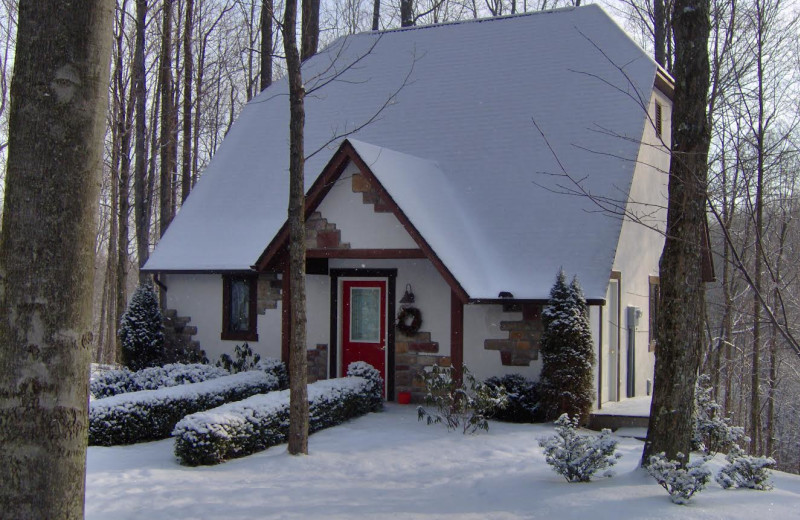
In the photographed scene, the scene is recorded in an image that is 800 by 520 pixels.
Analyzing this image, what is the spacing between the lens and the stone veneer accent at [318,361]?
14.0m

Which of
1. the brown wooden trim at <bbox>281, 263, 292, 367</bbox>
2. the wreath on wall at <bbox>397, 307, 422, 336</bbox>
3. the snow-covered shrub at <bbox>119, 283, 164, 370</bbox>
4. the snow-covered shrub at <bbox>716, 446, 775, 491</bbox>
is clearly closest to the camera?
the snow-covered shrub at <bbox>716, 446, 775, 491</bbox>

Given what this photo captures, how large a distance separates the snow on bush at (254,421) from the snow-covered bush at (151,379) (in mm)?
2712

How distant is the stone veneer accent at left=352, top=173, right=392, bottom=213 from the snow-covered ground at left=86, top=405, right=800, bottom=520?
3971 mm

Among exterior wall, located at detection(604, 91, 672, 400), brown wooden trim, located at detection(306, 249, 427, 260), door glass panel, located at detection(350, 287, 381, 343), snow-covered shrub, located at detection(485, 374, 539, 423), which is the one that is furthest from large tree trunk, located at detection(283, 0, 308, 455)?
exterior wall, located at detection(604, 91, 672, 400)

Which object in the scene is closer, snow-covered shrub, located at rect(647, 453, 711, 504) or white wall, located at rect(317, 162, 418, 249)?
snow-covered shrub, located at rect(647, 453, 711, 504)

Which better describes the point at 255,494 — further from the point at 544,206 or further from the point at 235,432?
the point at 544,206

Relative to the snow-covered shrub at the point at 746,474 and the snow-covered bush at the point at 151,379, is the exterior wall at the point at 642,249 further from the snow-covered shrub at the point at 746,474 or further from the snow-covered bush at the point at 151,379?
the snow-covered bush at the point at 151,379

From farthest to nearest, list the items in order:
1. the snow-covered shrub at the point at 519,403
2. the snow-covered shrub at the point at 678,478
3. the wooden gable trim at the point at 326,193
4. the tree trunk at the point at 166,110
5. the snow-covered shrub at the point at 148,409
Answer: the tree trunk at the point at 166,110
the wooden gable trim at the point at 326,193
the snow-covered shrub at the point at 519,403
the snow-covered shrub at the point at 148,409
the snow-covered shrub at the point at 678,478

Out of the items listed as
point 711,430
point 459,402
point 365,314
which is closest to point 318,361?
point 365,314

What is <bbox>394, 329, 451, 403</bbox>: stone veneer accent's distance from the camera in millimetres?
13156

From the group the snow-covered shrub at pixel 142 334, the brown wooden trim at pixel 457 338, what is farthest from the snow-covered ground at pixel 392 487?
the snow-covered shrub at pixel 142 334

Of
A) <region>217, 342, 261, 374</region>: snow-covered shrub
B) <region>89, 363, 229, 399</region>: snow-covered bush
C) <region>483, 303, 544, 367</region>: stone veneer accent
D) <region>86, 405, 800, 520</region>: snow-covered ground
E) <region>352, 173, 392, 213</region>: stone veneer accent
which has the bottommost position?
<region>86, 405, 800, 520</region>: snow-covered ground

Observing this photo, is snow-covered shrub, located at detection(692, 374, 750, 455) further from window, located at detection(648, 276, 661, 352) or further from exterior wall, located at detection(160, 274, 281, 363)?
exterior wall, located at detection(160, 274, 281, 363)

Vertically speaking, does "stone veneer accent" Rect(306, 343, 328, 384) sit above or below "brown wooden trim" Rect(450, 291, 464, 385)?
below
